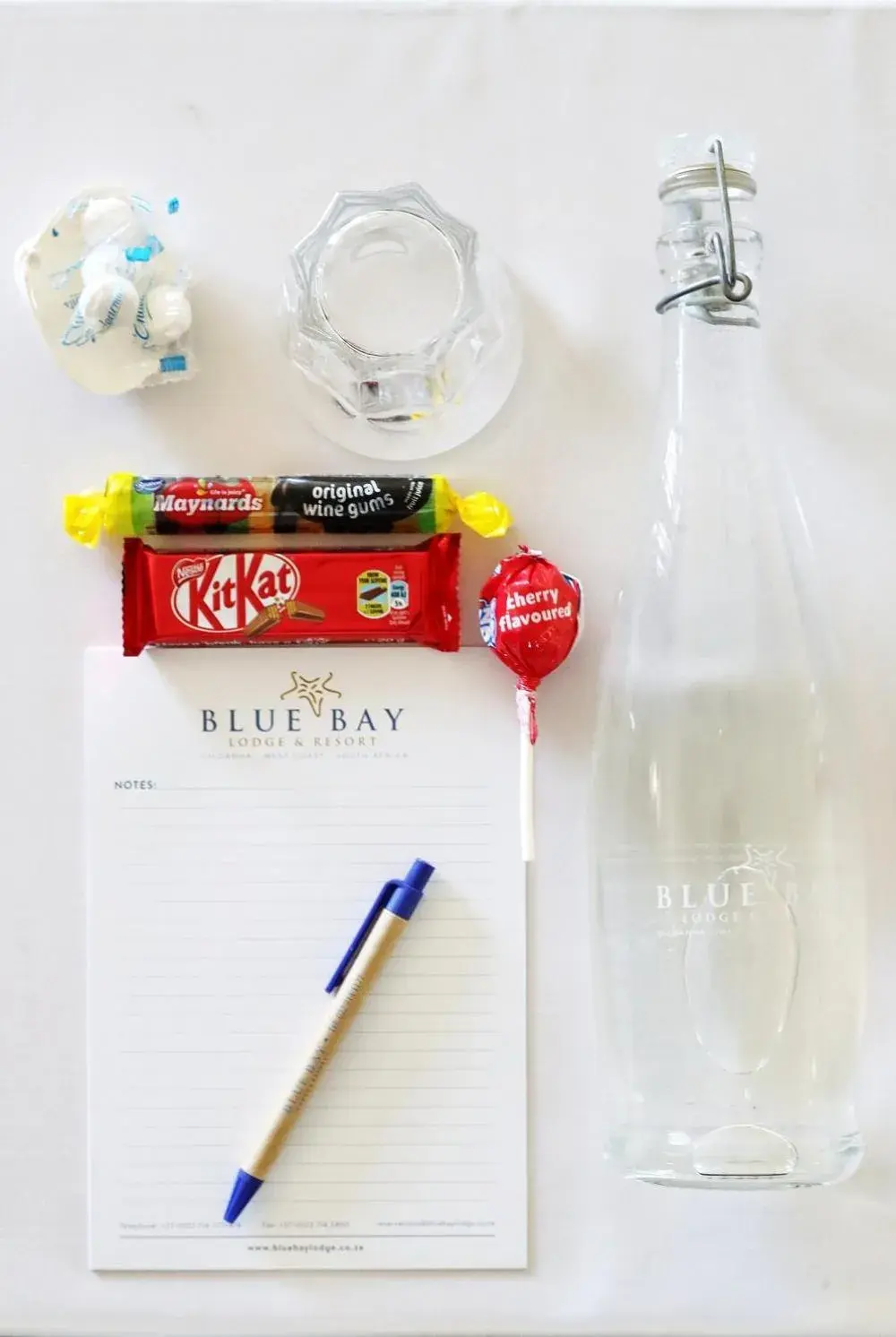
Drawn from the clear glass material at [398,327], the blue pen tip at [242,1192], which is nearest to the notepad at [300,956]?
the blue pen tip at [242,1192]

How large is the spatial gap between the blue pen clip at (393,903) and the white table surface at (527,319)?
64mm

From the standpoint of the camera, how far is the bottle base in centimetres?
60

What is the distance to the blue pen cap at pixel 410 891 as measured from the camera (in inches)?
24.9

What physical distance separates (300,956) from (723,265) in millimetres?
399

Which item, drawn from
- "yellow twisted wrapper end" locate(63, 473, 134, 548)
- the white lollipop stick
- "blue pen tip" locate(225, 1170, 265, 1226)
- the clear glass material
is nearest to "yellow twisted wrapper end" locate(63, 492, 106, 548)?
"yellow twisted wrapper end" locate(63, 473, 134, 548)

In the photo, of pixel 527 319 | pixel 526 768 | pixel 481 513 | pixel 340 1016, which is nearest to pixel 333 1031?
pixel 340 1016

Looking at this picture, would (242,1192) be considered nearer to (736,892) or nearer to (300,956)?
(300,956)

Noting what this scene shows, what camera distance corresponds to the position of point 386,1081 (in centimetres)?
64

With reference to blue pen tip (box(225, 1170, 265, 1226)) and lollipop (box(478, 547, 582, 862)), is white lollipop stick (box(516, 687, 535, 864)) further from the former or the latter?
blue pen tip (box(225, 1170, 265, 1226))

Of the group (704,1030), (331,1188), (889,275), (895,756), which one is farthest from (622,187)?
(331,1188)

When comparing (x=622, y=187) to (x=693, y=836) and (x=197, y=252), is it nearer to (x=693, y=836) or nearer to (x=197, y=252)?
(x=197, y=252)

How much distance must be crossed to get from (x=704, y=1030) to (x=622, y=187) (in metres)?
0.43

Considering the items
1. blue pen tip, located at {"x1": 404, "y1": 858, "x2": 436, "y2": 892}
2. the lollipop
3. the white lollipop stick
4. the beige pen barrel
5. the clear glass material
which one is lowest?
the beige pen barrel

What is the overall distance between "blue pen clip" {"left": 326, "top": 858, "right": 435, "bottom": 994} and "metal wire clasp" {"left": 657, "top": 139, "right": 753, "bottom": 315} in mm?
306
